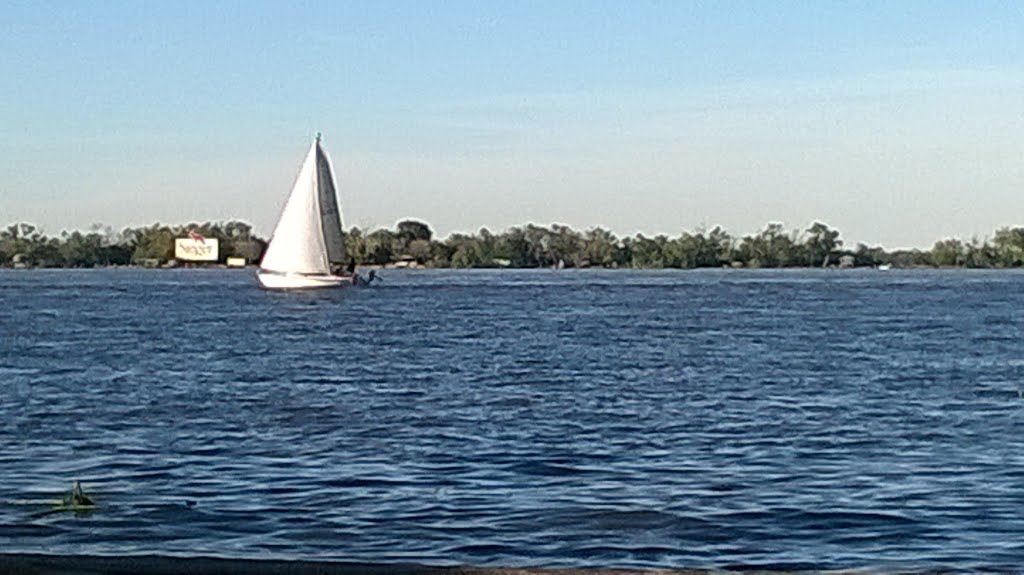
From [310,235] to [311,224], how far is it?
90 centimetres

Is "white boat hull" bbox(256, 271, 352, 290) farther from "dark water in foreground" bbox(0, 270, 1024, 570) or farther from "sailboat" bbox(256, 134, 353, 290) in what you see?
"dark water in foreground" bbox(0, 270, 1024, 570)

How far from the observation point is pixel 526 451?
23.5 metres

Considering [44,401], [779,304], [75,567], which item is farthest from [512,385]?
[779,304]

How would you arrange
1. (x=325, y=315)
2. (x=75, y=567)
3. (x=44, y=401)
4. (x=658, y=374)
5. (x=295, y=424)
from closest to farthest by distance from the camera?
(x=75, y=567) → (x=295, y=424) → (x=44, y=401) → (x=658, y=374) → (x=325, y=315)

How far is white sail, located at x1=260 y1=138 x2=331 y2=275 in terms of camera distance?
109 metres

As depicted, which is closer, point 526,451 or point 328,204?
point 526,451

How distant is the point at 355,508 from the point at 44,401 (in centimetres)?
1579

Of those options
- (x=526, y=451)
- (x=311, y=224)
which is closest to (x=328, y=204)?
(x=311, y=224)

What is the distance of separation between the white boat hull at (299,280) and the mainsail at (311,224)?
3.47 feet

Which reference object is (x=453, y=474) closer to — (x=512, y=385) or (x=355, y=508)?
Answer: (x=355, y=508)

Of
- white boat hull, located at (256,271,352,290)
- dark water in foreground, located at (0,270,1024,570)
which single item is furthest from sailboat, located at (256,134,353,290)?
dark water in foreground, located at (0,270,1024,570)

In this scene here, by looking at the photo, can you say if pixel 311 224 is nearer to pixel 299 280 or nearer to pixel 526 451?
pixel 299 280

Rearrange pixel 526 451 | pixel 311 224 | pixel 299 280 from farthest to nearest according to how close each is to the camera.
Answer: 1. pixel 299 280
2. pixel 311 224
3. pixel 526 451

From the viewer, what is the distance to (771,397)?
33.3 metres
